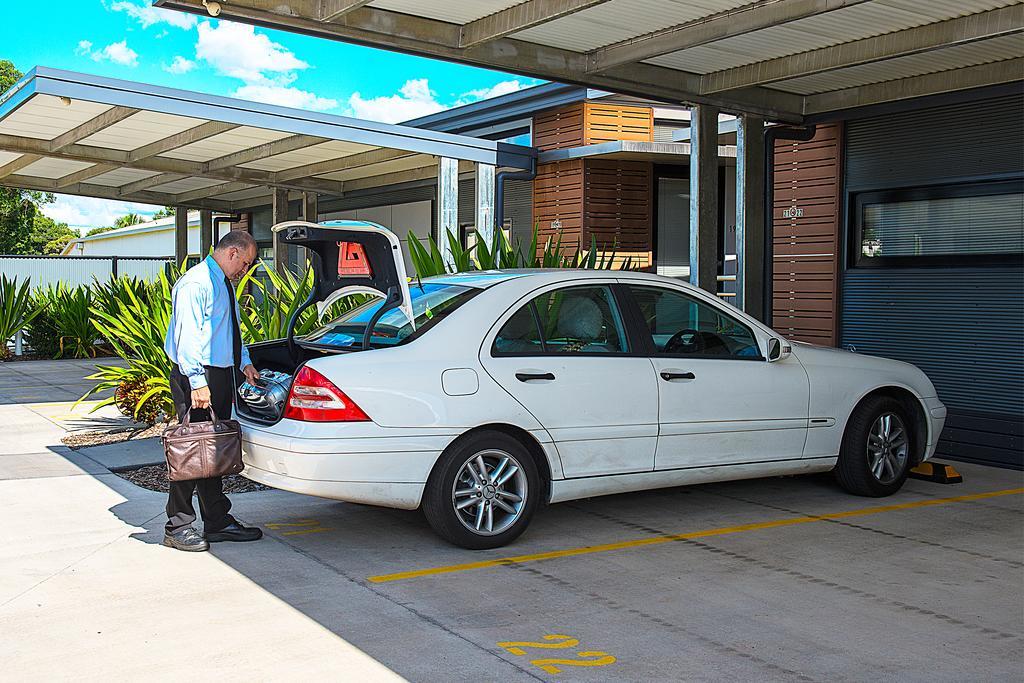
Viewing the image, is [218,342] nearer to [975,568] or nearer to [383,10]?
[383,10]

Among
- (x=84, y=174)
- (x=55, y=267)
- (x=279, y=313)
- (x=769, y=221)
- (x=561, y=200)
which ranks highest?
(x=84, y=174)

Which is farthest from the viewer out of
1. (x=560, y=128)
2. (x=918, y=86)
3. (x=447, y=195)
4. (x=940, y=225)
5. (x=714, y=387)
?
(x=560, y=128)

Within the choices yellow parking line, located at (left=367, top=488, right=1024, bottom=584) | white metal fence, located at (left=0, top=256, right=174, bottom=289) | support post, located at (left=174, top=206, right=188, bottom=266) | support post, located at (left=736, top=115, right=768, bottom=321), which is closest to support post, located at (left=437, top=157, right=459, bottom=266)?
support post, located at (left=736, top=115, right=768, bottom=321)

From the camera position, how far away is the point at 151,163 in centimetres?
1580

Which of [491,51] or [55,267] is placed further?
[55,267]

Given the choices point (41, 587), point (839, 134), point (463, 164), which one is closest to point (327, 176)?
point (463, 164)

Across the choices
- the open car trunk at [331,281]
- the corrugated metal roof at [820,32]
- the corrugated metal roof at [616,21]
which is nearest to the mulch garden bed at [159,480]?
the open car trunk at [331,281]

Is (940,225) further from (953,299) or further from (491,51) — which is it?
(491,51)

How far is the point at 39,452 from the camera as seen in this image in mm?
9094

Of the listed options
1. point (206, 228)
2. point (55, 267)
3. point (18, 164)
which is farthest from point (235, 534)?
point (55, 267)

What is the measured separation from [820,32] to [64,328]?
1451 centimetres

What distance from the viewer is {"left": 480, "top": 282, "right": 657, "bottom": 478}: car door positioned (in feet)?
20.3

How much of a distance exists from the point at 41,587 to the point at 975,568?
193 inches

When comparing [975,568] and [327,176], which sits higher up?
[327,176]
